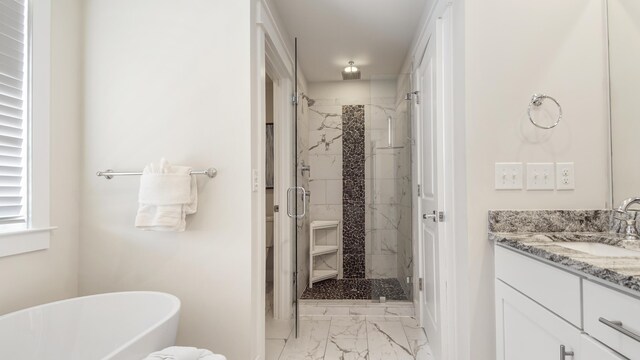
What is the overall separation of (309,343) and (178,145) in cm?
167

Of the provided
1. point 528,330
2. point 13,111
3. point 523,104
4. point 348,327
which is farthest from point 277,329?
point 523,104

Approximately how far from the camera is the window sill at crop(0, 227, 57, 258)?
58.0 inches

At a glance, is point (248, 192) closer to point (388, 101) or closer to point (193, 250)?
point (193, 250)

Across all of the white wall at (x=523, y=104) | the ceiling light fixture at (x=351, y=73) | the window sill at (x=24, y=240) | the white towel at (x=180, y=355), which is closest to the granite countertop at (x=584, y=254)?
the white wall at (x=523, y=104)

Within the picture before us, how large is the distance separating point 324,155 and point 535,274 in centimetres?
315

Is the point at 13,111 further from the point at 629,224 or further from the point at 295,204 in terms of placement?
the point at 629,224

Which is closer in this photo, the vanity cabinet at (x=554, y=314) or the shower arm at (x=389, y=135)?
the vanity cabinet at (x=554, y=314)

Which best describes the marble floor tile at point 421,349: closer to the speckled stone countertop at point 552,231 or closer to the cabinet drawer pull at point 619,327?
the speckled stone countertop at point 552,231

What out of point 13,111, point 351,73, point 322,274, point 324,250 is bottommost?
point 322,274

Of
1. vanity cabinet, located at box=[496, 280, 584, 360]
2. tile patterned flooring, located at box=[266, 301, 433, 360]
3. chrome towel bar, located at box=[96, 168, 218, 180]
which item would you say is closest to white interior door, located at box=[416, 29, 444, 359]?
tile patterned flooring, located at box=[266, 301, 433, 360]

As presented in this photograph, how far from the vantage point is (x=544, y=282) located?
112 centimetres

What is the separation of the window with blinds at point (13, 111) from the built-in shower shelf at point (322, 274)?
8.77 feet

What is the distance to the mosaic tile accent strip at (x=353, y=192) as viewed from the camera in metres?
3.84

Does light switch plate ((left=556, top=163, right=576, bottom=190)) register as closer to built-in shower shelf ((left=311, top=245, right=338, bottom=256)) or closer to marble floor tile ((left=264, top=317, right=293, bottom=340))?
marble floor tile ((left=264, top=317, right=293, bottom=340))
